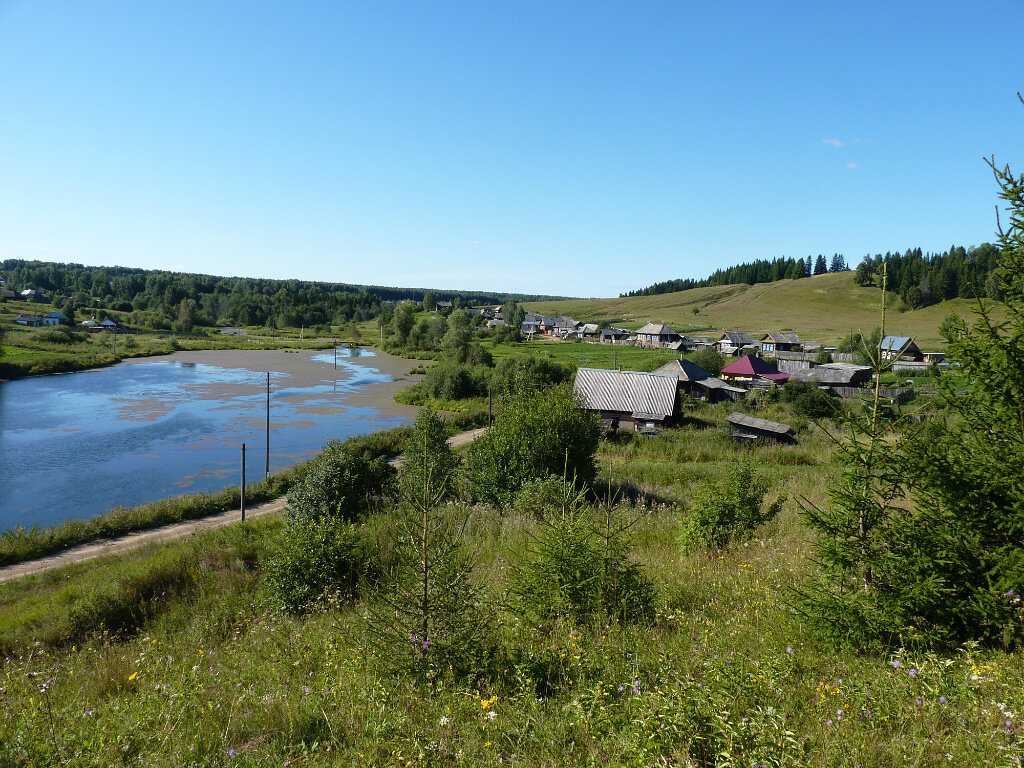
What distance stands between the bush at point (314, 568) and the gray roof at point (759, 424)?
94.2 ft

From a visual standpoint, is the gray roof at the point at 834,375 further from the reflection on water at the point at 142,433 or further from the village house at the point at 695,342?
the reflection on water at the point at 142,433

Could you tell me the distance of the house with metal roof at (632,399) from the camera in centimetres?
3416

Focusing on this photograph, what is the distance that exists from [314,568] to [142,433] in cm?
3170

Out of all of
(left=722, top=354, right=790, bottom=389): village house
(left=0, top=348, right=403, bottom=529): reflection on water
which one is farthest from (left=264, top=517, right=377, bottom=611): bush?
(left=722, top=354, right=790, bottom=389): village house

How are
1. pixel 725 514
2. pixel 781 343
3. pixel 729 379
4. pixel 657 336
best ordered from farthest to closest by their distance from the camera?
pixel 657 336
pixel 781 343
pixel 729 379
pixel 725 514

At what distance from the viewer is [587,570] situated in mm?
5586

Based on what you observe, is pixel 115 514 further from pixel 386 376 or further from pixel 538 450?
pixel 386 376

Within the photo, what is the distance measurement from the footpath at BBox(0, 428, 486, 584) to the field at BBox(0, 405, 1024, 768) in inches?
445

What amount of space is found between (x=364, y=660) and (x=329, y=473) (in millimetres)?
10032

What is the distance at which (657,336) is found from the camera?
88.8 m

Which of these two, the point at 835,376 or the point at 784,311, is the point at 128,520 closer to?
the point at 835,376

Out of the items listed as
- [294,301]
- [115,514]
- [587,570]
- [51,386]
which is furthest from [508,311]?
[587,570]

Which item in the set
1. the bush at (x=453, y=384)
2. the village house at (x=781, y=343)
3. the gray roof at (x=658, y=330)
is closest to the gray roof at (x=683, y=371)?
the bush at (x=453, y=384)

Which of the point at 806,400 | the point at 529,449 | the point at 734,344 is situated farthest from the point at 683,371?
the point at 734,344
